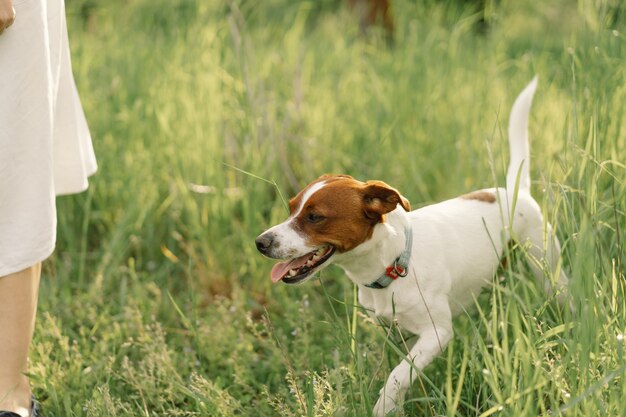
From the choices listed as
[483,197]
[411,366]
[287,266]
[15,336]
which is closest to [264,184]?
[483,197]

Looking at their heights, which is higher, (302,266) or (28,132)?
(28,132)

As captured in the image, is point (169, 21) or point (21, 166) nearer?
point (21, 166)

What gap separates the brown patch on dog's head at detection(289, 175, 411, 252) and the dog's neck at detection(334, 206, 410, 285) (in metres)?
0.04

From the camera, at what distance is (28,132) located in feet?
8.54

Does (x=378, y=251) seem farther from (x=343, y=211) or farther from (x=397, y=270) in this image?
(x=343, y=211)

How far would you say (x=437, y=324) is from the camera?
262 cm

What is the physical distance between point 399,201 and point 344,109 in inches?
96.3

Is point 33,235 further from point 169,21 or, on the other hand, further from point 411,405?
point 169,21

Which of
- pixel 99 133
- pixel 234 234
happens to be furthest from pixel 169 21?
pixel 234 234

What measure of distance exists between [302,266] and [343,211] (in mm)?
213

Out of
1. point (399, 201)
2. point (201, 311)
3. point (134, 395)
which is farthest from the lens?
point (201, 311)

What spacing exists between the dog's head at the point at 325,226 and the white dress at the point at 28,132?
0.73 meters

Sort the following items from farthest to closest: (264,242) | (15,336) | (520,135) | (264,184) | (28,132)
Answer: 1. (264,184)
2. (520,135)
3. (15,336)
4. (28,132)
5. (264,242)

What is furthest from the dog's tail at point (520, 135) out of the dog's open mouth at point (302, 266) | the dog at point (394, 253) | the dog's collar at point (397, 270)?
the dog's open mouth at point (302, 266)
